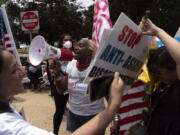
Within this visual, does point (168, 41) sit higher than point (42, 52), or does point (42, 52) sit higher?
point (168, 41)

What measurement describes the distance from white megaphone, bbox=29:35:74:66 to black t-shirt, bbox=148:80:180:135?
1.46 m

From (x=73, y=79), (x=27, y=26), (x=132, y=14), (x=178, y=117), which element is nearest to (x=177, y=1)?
(x=132, y=14)

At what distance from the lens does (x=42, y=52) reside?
2.33 m

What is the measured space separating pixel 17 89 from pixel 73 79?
4.23 ft

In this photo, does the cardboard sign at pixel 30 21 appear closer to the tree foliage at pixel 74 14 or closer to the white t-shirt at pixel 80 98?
the white t-shirt at pixel 80 98

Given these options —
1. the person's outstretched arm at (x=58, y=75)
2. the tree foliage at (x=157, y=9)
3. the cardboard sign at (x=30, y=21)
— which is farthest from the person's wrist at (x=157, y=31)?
the tree foliage at (x=157, y=9)

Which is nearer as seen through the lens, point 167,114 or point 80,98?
point 167,114

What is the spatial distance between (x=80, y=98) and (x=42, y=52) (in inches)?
28.7

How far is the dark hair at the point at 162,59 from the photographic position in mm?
1300

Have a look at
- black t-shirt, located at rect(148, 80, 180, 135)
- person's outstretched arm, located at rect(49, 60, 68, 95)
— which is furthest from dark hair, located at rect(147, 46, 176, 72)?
person's outstretched arm, located at rect(49, 60, 68, 95)

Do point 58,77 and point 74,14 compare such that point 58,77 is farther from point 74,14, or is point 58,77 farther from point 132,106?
point 74,14

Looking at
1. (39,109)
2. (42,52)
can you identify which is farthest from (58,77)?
(39,109)

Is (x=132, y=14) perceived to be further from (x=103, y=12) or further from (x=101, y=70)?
(x=101, y=70)

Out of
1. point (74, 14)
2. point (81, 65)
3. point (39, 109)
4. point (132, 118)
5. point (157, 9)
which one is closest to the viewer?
point (132, 118)
